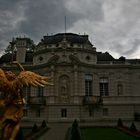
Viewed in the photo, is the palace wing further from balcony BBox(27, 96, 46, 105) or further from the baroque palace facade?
balcony BBox(27, 96, 46, 105)

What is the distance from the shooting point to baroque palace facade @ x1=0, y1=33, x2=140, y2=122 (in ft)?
134

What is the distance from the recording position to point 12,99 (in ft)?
36.0

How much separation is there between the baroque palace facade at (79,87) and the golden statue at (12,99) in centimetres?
2944

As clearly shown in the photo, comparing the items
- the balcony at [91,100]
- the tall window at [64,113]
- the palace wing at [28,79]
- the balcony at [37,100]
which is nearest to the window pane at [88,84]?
the balcony at [91,100]

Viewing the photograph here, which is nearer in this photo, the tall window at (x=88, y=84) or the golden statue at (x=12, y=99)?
the golden statue at (x=12, y=99)

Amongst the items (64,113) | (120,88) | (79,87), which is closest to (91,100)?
(79,87)

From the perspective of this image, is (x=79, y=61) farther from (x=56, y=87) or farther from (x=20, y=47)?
(x=20, y=47)

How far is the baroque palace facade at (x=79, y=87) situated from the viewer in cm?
4088

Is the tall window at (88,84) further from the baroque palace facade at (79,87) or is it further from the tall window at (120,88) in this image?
the tall window at (120,88)

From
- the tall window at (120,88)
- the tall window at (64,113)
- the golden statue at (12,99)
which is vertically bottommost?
the tall window at (64,113)

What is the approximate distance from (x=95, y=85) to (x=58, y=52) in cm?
791

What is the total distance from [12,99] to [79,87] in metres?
30.9

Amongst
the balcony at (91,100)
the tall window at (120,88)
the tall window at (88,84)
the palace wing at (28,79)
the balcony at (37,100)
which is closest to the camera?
the palace wing at (28,79)

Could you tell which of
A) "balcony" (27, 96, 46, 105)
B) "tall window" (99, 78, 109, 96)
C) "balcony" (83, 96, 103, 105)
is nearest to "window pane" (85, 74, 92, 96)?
"balcony" (83, 96, 103, 105)
